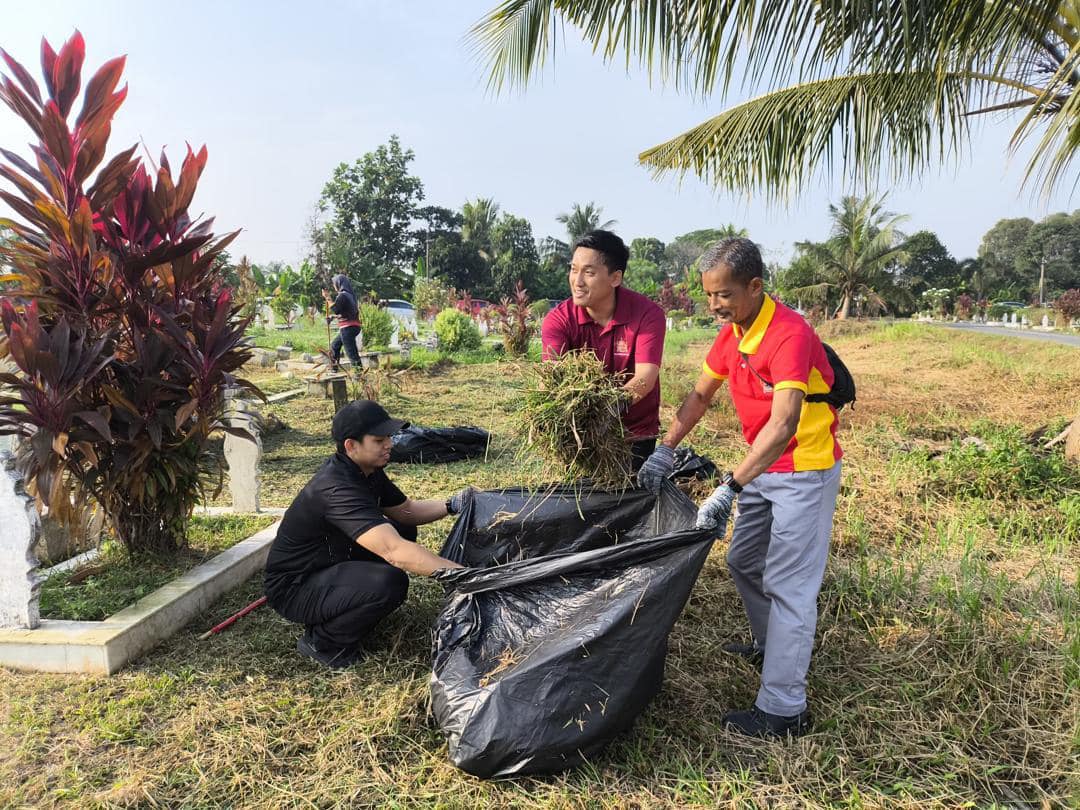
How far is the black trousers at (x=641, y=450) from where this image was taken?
8.02 feet

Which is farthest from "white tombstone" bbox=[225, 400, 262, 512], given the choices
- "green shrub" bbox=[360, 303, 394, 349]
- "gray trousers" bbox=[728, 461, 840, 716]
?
"green shrub" bbox=[360, 303, 394, 349]

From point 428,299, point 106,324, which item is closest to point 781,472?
point 106,324

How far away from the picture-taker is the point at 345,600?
2.31 meters

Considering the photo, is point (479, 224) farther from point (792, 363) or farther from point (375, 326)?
point (792, 363)

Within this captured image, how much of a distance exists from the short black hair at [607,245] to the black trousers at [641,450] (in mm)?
679

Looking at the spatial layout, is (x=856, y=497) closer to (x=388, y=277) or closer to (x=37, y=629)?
(x=37, y=629)

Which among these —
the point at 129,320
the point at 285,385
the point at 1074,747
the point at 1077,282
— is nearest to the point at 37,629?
the point at 129,320

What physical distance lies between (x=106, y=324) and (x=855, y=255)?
2945 centimetres

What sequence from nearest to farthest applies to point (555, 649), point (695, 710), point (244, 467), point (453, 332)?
1. point (555, 649)
2. point (695, 710)
3. point (244, 467)
4. point (453, 332)

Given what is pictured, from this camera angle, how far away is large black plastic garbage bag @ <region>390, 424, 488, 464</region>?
5.36 meters

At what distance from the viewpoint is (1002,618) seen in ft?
7.97

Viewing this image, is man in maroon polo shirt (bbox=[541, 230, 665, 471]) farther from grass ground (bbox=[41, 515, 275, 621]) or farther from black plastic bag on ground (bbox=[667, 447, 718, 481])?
grass ground (bbox=[41, 515, 275, 621])

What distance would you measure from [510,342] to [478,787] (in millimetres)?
10520

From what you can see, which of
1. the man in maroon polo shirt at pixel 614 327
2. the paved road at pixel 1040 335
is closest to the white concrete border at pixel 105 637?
the man in maroon polo shirt at pixel 614 327
